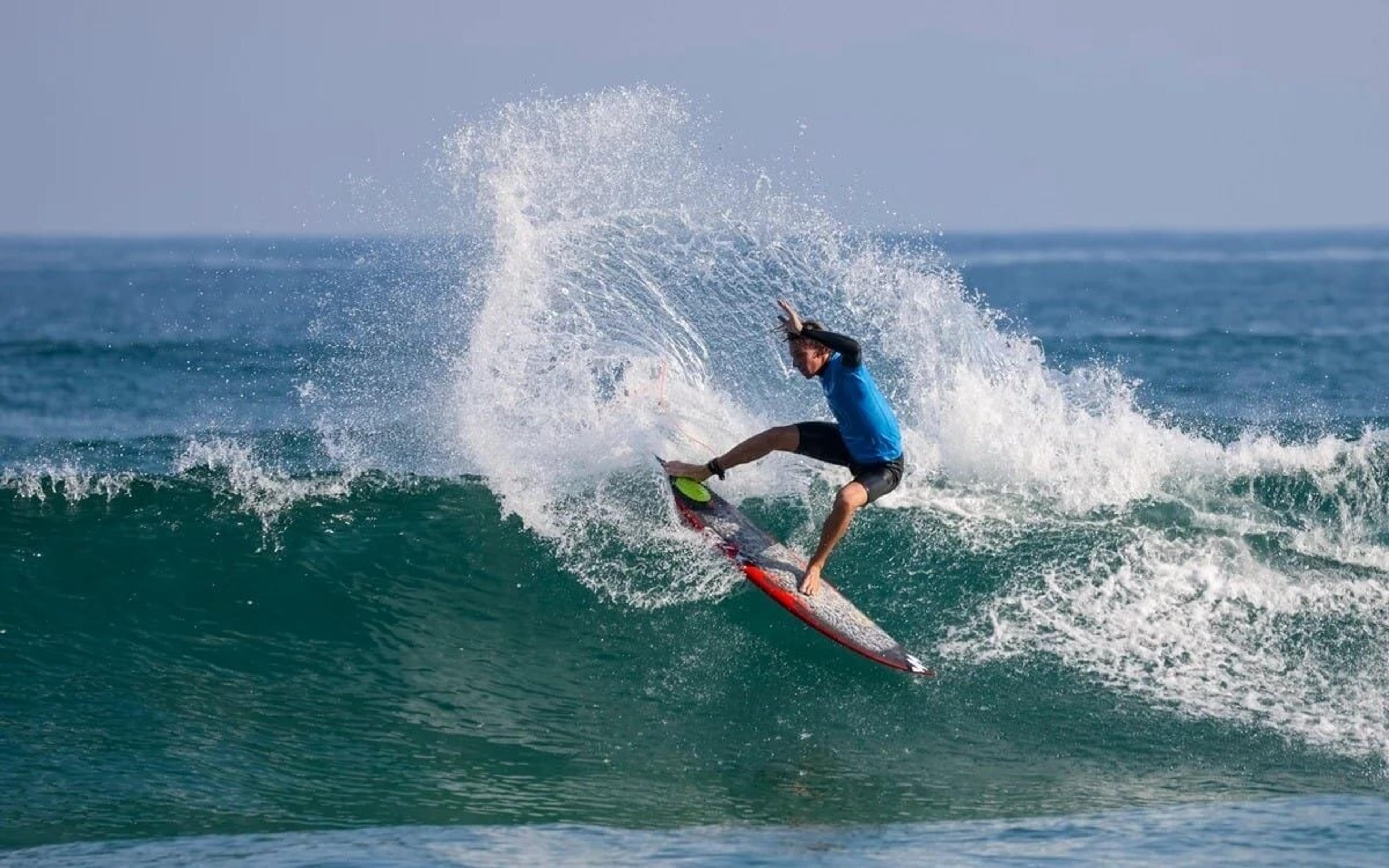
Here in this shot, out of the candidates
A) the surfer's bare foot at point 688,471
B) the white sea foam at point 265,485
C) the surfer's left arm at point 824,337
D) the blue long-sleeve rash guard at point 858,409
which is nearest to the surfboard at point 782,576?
the surfer's bare foot at point 688,471

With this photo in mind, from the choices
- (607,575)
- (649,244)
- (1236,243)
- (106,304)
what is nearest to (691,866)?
A: (607,575)

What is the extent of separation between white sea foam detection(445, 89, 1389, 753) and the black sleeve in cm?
205

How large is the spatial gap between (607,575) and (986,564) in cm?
263

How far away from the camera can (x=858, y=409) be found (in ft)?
30.9

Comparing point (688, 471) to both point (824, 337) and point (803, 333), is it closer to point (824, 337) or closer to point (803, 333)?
point (803, 333)

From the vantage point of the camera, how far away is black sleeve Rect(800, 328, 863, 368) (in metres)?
9.14

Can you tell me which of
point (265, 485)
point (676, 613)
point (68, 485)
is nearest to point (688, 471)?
point (676, 613)

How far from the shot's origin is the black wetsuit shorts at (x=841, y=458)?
950 centimetres

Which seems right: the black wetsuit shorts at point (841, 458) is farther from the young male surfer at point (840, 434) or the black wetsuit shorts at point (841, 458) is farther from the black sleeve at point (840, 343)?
the black sleeve at point (840, 343)

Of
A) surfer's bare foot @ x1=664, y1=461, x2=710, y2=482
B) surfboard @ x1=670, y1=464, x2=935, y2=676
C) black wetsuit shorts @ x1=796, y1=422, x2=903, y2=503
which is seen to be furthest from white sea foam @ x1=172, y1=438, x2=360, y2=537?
black wetsuit shorts @ x1=796, y1=422, x2=903, y2=503

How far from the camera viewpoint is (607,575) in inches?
424

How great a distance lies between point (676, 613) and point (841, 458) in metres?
1.65

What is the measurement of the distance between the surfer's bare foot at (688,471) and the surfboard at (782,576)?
6 cm

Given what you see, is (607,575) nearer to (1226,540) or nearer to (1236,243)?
(1226,540)
